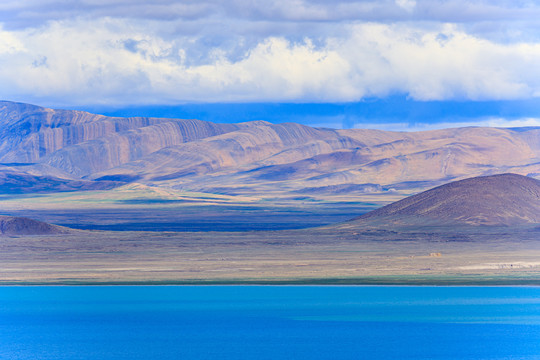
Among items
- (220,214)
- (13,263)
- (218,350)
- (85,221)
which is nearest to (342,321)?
(218,350)

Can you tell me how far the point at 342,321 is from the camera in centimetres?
4091

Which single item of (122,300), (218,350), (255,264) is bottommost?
(218,350)

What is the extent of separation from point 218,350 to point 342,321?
812cm

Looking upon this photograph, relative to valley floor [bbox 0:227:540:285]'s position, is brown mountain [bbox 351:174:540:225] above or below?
above

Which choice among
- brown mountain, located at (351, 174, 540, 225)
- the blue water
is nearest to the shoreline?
the blue water

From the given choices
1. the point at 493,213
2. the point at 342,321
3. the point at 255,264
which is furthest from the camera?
the point at 493,213

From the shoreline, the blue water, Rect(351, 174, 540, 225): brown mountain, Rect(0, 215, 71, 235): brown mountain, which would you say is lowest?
the blue water

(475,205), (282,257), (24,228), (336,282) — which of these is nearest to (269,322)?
(336,282)

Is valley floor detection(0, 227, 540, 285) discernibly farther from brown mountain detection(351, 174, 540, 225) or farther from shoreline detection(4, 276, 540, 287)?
brown mountain detection(351, 174, 540, 225)

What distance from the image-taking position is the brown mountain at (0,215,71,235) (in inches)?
3423

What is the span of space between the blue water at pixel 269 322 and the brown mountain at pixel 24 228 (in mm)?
34558

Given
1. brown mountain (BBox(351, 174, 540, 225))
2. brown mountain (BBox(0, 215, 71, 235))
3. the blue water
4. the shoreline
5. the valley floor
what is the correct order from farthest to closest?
A: brown mountain (BBox(351, 174, 540, 225)) < brown mountain (BBox(0, 215, 71, 235)) < the valley floor < the shoreline < the blue water

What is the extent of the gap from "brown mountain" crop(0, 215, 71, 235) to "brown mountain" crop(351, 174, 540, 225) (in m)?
31.3

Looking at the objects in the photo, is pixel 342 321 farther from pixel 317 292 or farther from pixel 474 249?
pixel 474 249
